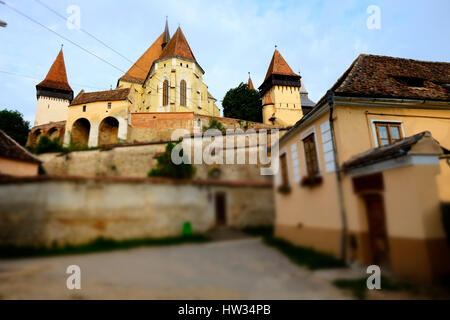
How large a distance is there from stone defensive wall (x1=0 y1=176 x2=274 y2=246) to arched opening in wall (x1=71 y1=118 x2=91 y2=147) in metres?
0.60

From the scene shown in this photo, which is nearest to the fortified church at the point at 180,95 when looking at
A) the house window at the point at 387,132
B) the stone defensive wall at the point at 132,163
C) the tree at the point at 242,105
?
the tree at the point at 242,105

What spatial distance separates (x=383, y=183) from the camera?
238 cm

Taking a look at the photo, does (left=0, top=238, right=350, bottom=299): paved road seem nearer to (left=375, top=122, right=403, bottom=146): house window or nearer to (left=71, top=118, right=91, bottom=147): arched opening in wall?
(left=71, top=118, right=91, bottom=147): arched opening in wall

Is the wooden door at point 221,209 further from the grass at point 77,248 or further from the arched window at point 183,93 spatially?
the arched window at point 183,93

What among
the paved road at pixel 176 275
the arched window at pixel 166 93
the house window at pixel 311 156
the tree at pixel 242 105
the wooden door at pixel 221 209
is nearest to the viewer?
the paved road at pixel 176 275

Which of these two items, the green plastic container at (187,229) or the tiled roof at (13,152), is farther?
the tiled roof at (13,152)

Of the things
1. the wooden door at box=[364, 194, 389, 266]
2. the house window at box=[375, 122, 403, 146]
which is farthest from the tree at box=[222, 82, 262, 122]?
the wooden door at box=[364, 194, 389, 266]

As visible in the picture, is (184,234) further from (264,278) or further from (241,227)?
(264,278)

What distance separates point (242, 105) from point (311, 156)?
35.0 m

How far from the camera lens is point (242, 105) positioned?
36.3 m

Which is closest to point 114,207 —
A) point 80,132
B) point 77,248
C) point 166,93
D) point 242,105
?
point 77,248

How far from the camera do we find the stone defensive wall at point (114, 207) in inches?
58.8

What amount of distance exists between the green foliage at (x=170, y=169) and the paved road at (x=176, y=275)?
1.76 feet

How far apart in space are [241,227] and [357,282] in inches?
46.0
